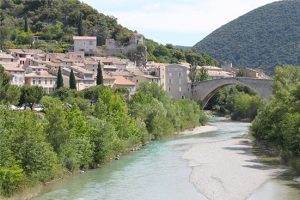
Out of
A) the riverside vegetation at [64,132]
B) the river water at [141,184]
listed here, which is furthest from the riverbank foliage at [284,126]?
the riverside vegetation at [64,132]

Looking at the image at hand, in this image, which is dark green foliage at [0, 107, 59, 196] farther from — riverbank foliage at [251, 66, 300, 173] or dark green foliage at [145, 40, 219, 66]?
dark green foliage at [145, 40, 219, 66]

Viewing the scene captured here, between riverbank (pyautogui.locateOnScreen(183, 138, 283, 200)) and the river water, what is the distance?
576mm

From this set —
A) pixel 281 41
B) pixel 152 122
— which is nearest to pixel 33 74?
pixel 152 122

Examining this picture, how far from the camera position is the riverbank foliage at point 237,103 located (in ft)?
271

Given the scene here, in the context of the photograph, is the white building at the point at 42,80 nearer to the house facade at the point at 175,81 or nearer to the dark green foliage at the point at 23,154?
the house facade at the point at 175,81

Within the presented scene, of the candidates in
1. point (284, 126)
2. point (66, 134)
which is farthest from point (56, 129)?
point (284, 126)

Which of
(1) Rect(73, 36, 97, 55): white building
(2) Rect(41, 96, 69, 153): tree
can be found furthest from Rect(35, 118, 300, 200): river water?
(1) Rect(73, 36, 97, 55): white building

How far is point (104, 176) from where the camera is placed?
32.5 m

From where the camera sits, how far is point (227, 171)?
3491cm

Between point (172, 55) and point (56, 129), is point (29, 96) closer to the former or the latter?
point (56, 129)

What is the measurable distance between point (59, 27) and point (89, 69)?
1266 inches

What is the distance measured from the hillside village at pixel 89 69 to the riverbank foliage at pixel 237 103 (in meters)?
6.20

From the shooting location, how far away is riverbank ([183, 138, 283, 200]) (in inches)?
1147

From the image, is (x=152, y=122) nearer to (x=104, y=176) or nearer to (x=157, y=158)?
(x=157, y=158)
